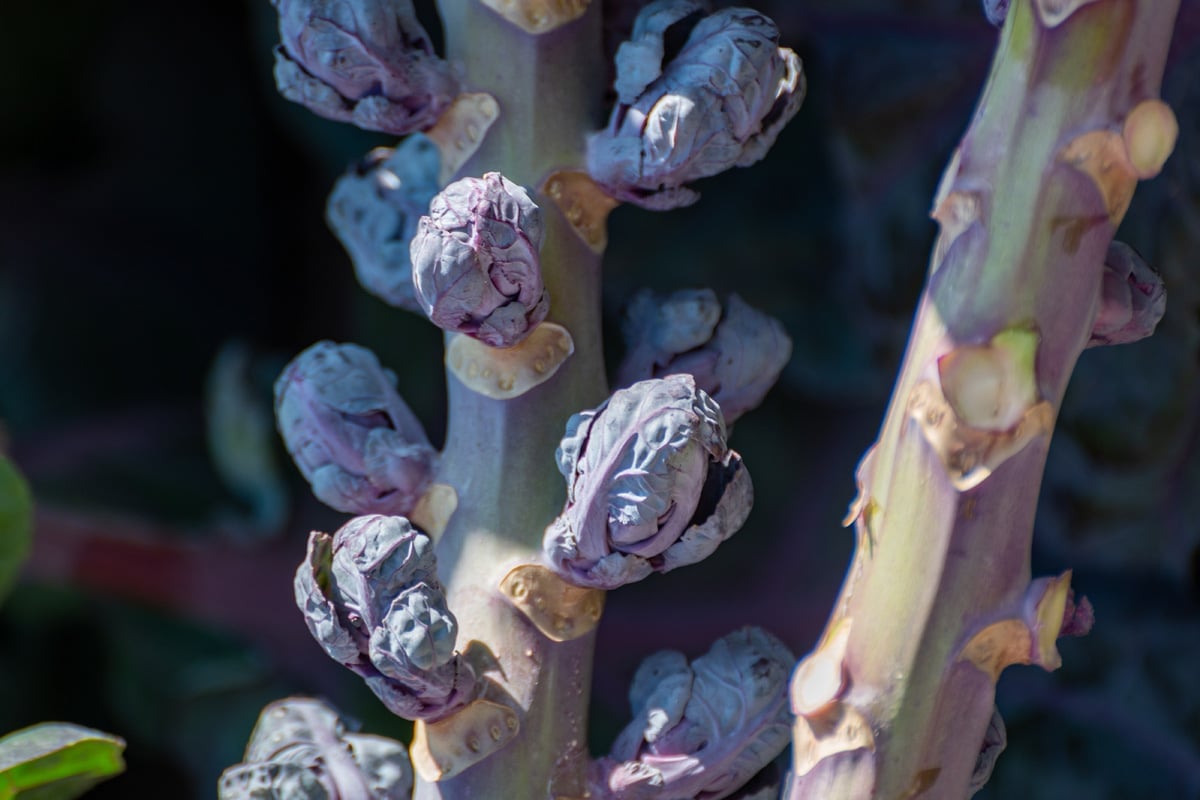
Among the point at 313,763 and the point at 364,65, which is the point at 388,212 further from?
the point at 313,763

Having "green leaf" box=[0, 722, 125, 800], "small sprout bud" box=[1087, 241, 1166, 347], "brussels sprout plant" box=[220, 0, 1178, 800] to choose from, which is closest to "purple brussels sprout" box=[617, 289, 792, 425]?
"brussels sprout plant" box=[220, 0, 1178, 800]

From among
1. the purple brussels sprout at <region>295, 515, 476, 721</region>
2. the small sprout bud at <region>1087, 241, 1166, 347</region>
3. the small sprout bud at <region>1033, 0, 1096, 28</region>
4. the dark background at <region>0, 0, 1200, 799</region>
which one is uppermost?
the small sprout bud at <region>1033, 0, 1096, 28</region>

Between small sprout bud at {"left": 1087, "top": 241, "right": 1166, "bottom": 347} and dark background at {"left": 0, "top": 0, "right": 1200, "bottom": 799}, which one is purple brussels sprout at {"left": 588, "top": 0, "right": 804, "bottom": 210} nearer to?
small sprout bud at {"left": 1087, "top": 241, "right": 1166, "bottom": 347}

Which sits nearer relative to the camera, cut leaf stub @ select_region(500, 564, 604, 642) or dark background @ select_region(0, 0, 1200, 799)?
cut leaf stub @ select_region(500, 564, 604, 642)

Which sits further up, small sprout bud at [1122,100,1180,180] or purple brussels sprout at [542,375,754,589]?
small sprout bud at [1122,100,1180,180]

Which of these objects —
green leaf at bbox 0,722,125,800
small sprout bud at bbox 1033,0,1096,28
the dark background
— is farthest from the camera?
the dark background

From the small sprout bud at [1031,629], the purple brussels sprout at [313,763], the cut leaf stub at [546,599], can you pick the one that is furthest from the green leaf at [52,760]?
the small sprout bud at [1031,629]

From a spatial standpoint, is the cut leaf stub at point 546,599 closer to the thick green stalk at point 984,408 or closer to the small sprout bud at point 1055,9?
the thick green stalk at point 984,408
